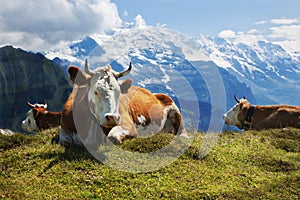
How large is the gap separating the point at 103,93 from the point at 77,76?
71.0 inches

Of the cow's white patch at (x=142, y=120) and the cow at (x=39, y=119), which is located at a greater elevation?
the cow's white patch at (x=142, y=120)

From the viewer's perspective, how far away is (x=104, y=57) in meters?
11.1

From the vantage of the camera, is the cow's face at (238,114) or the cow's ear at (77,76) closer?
the cow's ear at (77,76)

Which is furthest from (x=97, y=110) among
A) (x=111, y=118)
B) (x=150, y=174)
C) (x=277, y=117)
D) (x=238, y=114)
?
(x=238, y=114)

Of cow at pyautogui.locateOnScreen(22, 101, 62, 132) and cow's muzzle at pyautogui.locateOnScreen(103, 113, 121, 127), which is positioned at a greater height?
cow's muzzle at pyautogui.locateOnScreen(103, 113, 121, 127)

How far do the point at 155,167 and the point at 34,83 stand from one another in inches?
6524

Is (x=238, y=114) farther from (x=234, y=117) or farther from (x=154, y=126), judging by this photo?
(x=154, y=126)

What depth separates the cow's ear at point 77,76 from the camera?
33.7ft

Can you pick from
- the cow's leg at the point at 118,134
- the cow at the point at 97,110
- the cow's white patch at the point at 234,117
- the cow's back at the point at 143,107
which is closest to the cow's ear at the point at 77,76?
the cow at the point at 97,110

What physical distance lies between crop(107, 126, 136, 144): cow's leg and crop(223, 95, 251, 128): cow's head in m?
12.6

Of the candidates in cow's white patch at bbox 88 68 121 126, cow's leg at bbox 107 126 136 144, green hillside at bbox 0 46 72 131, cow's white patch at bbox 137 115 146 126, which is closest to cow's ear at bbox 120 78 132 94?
cow's white patch at bbox 88 68 121 126

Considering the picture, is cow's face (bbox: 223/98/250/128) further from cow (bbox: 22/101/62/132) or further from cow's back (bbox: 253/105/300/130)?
cow (bbox: 22/101/62/132)

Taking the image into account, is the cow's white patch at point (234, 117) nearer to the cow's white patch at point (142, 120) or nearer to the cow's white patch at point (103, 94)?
the cow's white patch at point (142, 120)

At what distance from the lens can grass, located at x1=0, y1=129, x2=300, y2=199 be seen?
23.4 feet
